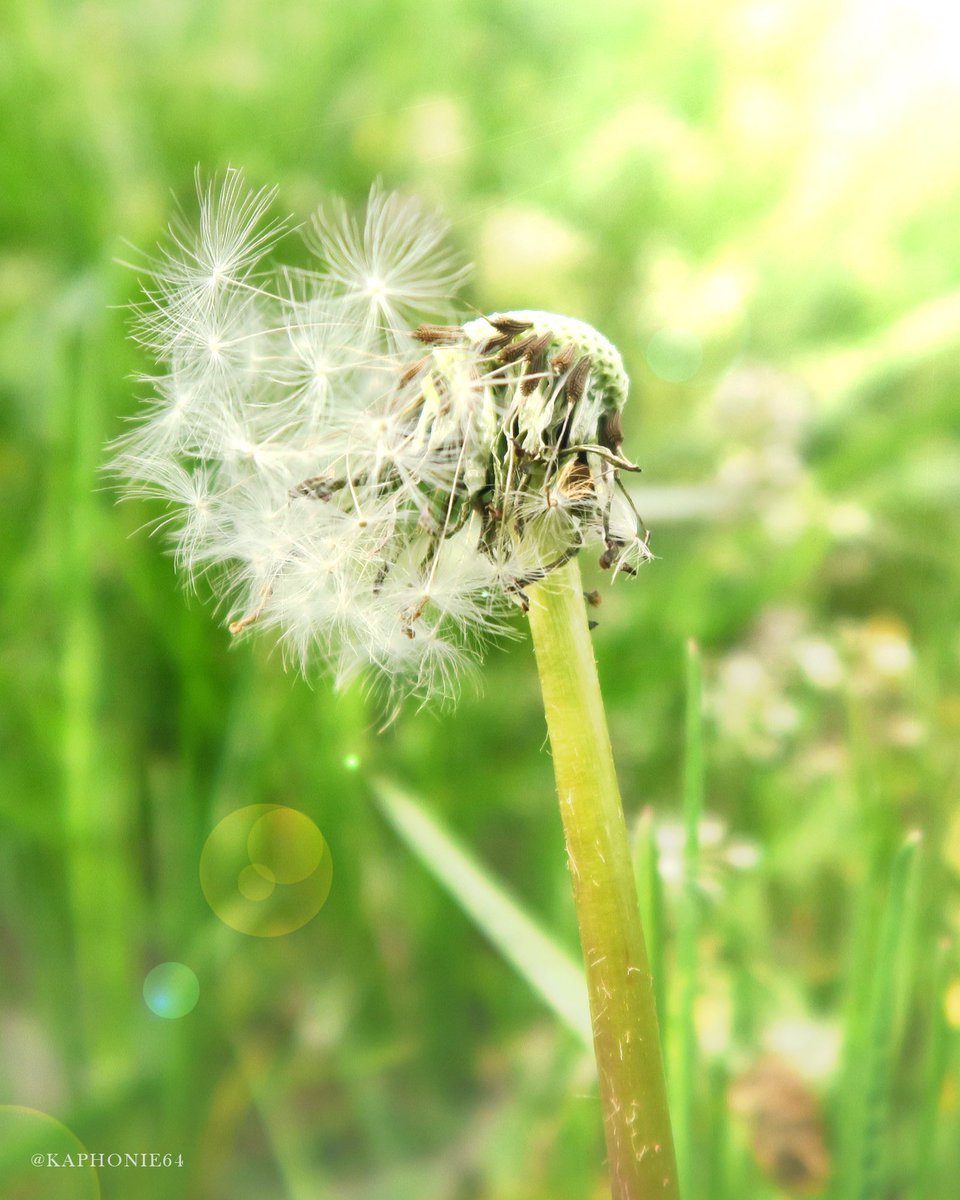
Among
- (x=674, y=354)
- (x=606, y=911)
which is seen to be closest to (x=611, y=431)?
(x=606, y=911)

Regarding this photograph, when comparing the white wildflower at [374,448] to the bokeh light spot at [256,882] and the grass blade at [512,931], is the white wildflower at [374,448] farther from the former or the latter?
the bokeh light spot at [256,882]

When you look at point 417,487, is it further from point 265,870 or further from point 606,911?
point 265,870

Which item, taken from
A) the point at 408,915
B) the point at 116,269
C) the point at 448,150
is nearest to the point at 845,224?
the point at 448,150

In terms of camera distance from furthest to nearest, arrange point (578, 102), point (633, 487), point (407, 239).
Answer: point (578, 102)
point (633, 487)
point (407, 239)

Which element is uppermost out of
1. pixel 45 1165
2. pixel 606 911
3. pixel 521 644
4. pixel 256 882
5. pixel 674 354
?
pixel 674 354

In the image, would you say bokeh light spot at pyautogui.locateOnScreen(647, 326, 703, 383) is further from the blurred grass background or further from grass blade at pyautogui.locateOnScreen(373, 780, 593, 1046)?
grass blade at pyautogui.locateOnScreen(373, 780, 593, 1046)

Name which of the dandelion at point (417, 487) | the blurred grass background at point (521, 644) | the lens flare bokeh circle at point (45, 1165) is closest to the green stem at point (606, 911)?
the dandelion at point (417, 487)

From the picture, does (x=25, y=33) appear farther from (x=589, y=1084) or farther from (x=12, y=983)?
(x=589, y=1084)
